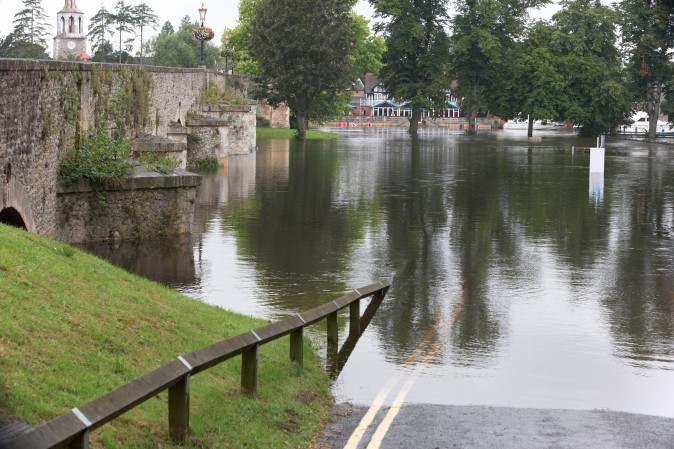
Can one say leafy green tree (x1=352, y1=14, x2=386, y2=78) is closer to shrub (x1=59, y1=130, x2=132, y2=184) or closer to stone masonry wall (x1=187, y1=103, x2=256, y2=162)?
stone masonry wall (x1=187, y1=103, x2=256, y2=162)

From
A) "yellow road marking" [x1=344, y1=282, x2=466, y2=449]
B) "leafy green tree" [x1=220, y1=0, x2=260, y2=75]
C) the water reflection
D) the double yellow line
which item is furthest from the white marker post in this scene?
"leafy green tree" [x1=220, y1=0, x2=260, y2=75]

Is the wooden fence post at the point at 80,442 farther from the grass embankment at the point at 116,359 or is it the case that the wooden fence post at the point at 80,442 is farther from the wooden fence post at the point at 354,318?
the wooden fence post at the point at 354,318

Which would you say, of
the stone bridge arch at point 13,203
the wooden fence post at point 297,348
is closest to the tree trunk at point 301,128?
the stone bridge arch at point 13,203

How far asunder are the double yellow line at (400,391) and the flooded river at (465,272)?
0.07 meters

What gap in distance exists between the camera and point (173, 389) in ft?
27.3

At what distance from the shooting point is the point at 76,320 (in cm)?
1046

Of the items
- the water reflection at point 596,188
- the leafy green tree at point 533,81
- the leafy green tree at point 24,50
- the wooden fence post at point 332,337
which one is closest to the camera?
the wooden fence post at point 332,337

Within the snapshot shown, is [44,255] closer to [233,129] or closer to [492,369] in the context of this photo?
[492,369]

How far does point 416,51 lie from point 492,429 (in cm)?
9225

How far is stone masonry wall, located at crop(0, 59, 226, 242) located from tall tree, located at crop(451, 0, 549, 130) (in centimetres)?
7469

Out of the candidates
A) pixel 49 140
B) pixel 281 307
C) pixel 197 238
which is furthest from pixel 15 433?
pixel 197 238

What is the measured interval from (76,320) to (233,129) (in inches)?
1916

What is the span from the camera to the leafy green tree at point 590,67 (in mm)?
97500

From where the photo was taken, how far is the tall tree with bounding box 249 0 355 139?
75.8 metres
